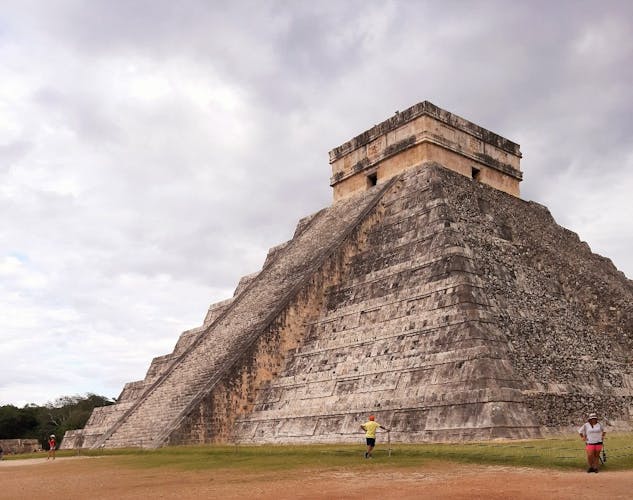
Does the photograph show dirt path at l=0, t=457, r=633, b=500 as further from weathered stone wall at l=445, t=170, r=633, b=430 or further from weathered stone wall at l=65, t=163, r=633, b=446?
weathered stone wall at l=445, t=170, r=633, b=430

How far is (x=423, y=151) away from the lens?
58.2 ft

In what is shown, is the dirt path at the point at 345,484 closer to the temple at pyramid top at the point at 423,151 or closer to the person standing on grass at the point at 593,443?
the person standing on grass at the point at 593,443

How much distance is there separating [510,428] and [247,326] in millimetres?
7782

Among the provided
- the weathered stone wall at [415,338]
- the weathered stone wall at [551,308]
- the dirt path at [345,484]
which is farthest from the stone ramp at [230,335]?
the dirt path at [345,484]

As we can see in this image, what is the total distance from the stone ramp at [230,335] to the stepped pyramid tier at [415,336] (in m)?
0.07

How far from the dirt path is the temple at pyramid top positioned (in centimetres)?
1094

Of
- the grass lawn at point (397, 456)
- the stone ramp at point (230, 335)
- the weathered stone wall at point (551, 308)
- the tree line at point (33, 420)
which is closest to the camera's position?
the grass lawn at point (397, 456)

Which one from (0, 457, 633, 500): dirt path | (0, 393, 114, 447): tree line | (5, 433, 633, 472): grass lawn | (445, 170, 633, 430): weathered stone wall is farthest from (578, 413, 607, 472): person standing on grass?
(0, 393, 114, 447): tree line

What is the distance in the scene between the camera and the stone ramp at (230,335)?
49.0 feet

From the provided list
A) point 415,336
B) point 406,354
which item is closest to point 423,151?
point 415,336

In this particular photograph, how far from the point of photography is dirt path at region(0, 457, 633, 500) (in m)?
6.51

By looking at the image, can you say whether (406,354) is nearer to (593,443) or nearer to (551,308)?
(551,308)

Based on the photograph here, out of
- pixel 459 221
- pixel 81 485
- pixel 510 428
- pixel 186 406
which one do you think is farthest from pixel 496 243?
pixel 81 485

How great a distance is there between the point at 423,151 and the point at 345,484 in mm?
11786
